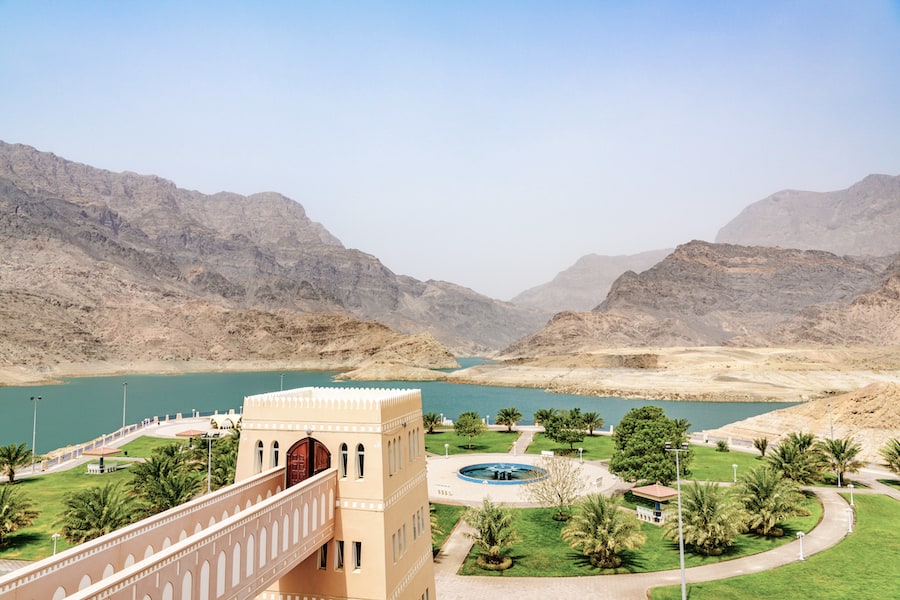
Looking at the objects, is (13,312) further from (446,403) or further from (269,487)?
(269,487)

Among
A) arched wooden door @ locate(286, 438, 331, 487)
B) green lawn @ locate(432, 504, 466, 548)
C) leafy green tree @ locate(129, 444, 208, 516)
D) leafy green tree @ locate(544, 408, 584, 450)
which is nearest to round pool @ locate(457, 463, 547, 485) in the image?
green lawn @ locate(432, 504, 466, 548)

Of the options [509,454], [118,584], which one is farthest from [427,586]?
[509,454]

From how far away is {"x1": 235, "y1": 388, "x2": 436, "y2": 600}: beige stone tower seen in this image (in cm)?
1936

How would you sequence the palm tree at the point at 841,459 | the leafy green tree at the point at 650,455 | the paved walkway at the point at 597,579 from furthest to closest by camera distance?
the palm tree at the point at 841,459 → the leafy green tree at the point at 650,455 → the paved walkway at the point at 597,579

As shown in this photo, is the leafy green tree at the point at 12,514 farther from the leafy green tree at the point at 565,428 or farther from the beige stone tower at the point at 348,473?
the leafy green tree at the point at 565,428

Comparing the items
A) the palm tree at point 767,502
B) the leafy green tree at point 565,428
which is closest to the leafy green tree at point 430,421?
the leafy green tree at point 565,428

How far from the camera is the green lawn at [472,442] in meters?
62.0

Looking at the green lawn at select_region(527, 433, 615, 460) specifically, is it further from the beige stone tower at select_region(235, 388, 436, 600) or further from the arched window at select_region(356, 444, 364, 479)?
the arched window at select_region(356, 444, 364, 479)

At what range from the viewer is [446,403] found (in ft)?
386

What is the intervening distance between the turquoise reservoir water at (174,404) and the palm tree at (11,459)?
23.4 meters

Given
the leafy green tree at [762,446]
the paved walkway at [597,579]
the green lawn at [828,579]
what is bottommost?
the paved walkway at [597,579]

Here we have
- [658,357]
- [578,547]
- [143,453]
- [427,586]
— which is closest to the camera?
[427,586]

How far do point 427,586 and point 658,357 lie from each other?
164765 millimetres

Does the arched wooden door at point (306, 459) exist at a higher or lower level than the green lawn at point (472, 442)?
higher
